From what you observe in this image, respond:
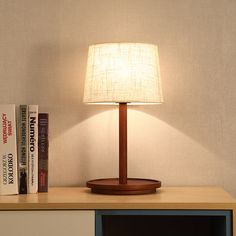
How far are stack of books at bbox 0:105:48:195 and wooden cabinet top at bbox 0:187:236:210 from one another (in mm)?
51

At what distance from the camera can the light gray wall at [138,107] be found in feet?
6.37

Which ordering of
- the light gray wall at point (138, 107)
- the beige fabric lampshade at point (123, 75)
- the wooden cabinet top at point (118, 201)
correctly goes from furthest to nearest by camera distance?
the light gray wall at point (138, 107) → the beige fabric lampshade at point (123, 75) → the wooden cabinet top at point (118, 201)

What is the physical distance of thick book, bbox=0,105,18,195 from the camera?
1.75 meters

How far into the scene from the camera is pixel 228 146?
76.4 inches

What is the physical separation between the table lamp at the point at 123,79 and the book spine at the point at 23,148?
0.70 ft

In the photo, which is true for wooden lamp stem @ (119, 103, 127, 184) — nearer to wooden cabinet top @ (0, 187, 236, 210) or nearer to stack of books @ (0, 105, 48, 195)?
wooden cabinet top @ (0, 187, 236, 210)

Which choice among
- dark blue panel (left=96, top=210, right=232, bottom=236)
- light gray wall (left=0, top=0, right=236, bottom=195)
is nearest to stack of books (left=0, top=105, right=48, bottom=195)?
light gray wall (left=0, top=0, right=236, bottom=195)

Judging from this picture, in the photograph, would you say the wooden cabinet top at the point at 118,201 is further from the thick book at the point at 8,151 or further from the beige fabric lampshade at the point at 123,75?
the beige fabric lampshade at the point at 123,75

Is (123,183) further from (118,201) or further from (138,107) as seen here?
(138,107)

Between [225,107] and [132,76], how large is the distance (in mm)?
439

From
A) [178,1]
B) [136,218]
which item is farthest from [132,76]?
[136,218]

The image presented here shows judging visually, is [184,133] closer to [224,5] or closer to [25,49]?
[224,5]

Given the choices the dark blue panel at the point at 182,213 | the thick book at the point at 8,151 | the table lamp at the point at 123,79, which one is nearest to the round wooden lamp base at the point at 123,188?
the table lamp at the point at 123,79

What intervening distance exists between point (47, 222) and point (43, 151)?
0.29m
